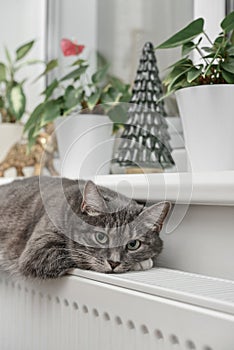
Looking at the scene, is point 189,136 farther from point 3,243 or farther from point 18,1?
point 18,1

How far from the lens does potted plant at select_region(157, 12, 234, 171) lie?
95cm

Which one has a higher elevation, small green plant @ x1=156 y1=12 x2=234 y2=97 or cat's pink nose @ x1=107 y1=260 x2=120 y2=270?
small green plant @ x1=156 y1=12 x2=234 y2=97

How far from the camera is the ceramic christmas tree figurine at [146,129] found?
117cm

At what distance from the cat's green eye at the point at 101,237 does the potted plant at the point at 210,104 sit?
205 millimetres

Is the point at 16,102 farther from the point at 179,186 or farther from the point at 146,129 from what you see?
the point at 179,186

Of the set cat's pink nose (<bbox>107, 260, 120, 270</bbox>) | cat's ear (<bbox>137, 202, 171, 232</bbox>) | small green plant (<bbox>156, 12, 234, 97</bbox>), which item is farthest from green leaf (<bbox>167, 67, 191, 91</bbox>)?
cat's pink nose (<bbox>107, 260, 120, 270</bbox>)

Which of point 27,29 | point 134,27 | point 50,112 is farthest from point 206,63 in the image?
point 27,29

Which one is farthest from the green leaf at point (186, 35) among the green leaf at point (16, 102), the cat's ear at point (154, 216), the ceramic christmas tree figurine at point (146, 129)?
the green leaf at point (16, 102)

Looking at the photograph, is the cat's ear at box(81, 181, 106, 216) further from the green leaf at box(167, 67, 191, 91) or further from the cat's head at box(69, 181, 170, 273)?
the green leaf at box(167, 67, 191, 91)

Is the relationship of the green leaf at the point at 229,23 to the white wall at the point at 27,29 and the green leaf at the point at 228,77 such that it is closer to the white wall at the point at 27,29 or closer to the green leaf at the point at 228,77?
the green leaf at the point at 228,77

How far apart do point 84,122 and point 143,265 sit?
50 cm

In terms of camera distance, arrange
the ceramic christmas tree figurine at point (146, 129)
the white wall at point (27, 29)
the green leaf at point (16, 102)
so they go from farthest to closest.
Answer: the white wall at point (27, 29), the green leaf at point (16, 102), the ceramic christmas tree figurine at point (146, 129)

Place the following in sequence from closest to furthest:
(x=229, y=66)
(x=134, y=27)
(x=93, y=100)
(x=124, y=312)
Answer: (x=124, y=312) → (x=229, y=66) → (x=93, y=100) → (x=134, y=27)

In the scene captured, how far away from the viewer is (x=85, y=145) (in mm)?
1234
